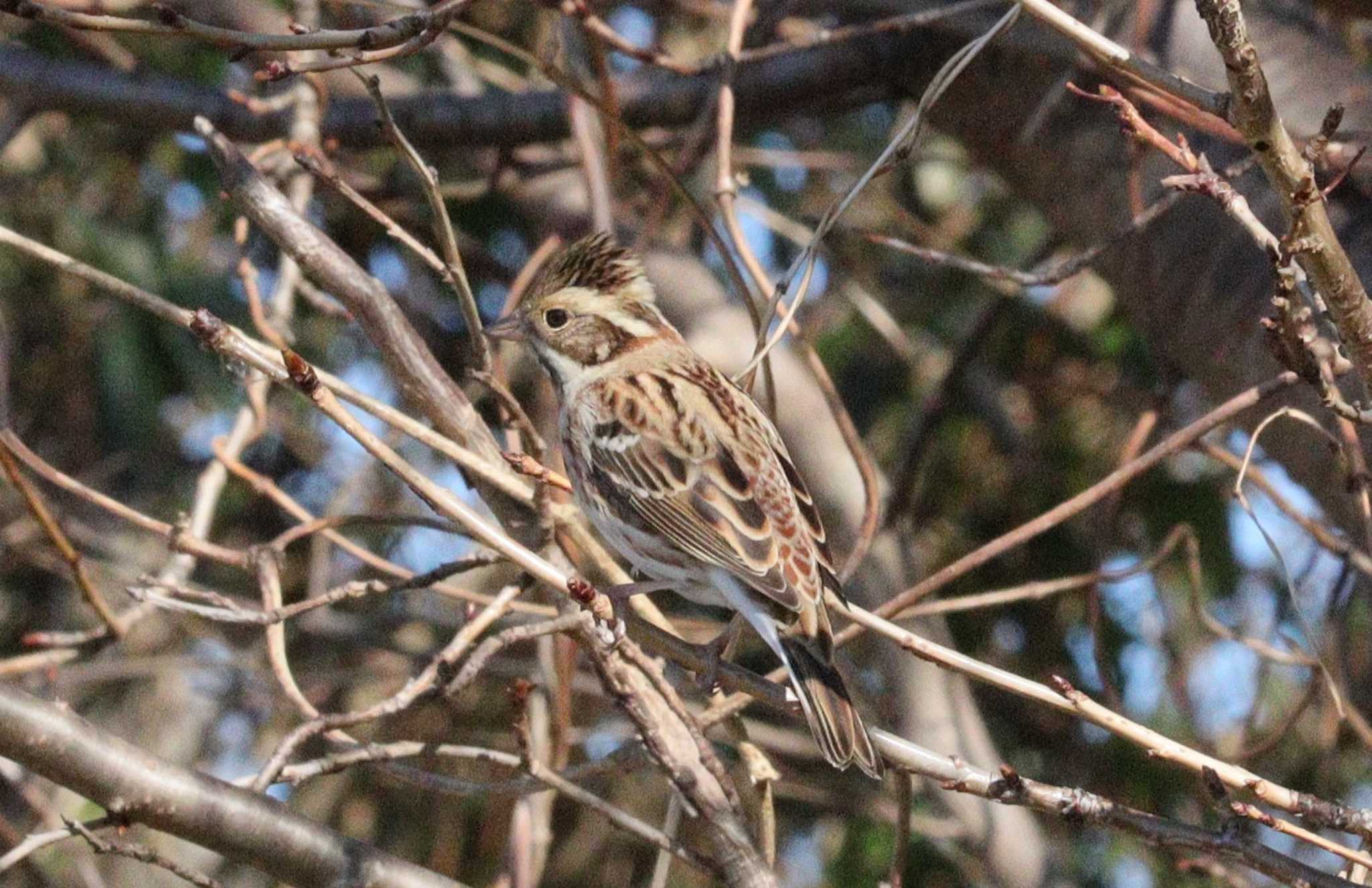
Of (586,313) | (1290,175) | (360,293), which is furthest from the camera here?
(586,313)

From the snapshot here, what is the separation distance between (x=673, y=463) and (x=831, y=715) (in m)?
1.02

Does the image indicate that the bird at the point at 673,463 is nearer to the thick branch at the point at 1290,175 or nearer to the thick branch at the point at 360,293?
the thick branch at the point at 360,293

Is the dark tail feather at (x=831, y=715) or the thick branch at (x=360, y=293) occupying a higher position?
the thick branch at (x=360, y=293)

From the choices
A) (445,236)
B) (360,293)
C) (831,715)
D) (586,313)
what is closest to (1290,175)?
(831,715)

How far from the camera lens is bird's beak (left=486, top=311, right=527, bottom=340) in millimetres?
4008

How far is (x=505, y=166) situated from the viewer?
5.27m

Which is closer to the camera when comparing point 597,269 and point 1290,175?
point 1290,175

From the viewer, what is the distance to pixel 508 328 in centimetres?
408

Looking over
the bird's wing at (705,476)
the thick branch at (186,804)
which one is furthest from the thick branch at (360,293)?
the thick branch at (186,804)

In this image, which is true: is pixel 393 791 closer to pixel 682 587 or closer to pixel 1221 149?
pixel 682 587

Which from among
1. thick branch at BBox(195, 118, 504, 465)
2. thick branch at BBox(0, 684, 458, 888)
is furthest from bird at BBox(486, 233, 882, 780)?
thick branch at BBox(0, 684, 458, 888)

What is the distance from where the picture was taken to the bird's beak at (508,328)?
4.01 meters

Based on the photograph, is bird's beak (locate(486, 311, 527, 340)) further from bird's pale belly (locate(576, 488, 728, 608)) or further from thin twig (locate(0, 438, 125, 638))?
thin twig (locate(0, 438, 125, 638))

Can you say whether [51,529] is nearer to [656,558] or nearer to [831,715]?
[656,558]
